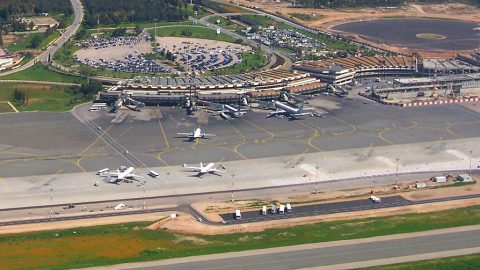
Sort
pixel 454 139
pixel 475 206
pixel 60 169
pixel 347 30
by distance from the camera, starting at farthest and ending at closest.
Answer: pixel 347 30
pixel 454 139
pixel 60 169
pixel 475 206

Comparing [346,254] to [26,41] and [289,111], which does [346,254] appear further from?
[26,41]

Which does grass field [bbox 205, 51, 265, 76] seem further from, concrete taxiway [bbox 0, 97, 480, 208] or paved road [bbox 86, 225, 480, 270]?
paved road [bbox 86, 225, 480, 270]

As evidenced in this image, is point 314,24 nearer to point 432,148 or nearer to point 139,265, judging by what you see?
point 432,148

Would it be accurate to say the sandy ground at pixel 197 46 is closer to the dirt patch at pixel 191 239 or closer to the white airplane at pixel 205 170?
the white airplane at pixel 205 170

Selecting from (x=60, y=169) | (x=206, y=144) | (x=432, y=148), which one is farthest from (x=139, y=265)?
(x=432, y=148)

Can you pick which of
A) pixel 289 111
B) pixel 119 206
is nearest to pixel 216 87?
pixel 289 111

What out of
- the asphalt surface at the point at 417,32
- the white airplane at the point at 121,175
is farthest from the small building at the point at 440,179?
the asphalt surface at the point at 417,32
